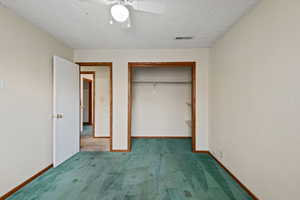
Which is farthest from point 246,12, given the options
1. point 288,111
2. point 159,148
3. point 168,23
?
point 159,148

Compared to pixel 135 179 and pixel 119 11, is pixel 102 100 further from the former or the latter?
pixel 119 11

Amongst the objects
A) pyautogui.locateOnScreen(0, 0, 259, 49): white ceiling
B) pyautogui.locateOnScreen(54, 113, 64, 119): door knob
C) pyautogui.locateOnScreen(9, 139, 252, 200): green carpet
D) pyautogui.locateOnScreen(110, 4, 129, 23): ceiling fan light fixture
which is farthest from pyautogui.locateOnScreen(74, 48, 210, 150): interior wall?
pyautogui.locateOnScreen(110, 4, 129, 23): ceiling fan light fixture

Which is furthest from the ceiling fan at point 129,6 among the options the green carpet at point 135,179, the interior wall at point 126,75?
the green carpet at point 135,179

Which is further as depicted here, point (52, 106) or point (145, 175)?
point (52, 106)

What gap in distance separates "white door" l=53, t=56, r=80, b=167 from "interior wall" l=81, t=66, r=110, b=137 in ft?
3.95

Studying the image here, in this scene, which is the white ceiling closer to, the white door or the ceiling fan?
the ceiling fan

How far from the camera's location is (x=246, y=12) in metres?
2.08

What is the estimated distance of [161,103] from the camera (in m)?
4.97

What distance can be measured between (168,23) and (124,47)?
1429mm

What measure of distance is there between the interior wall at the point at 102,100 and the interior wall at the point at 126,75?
1181 mm

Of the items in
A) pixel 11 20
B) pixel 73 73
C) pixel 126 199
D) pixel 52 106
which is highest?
pixel 11 20

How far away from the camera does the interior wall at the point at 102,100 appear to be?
4816 mm

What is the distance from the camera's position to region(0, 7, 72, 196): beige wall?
1952 mm

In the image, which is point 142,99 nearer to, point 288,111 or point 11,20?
point 11,20
